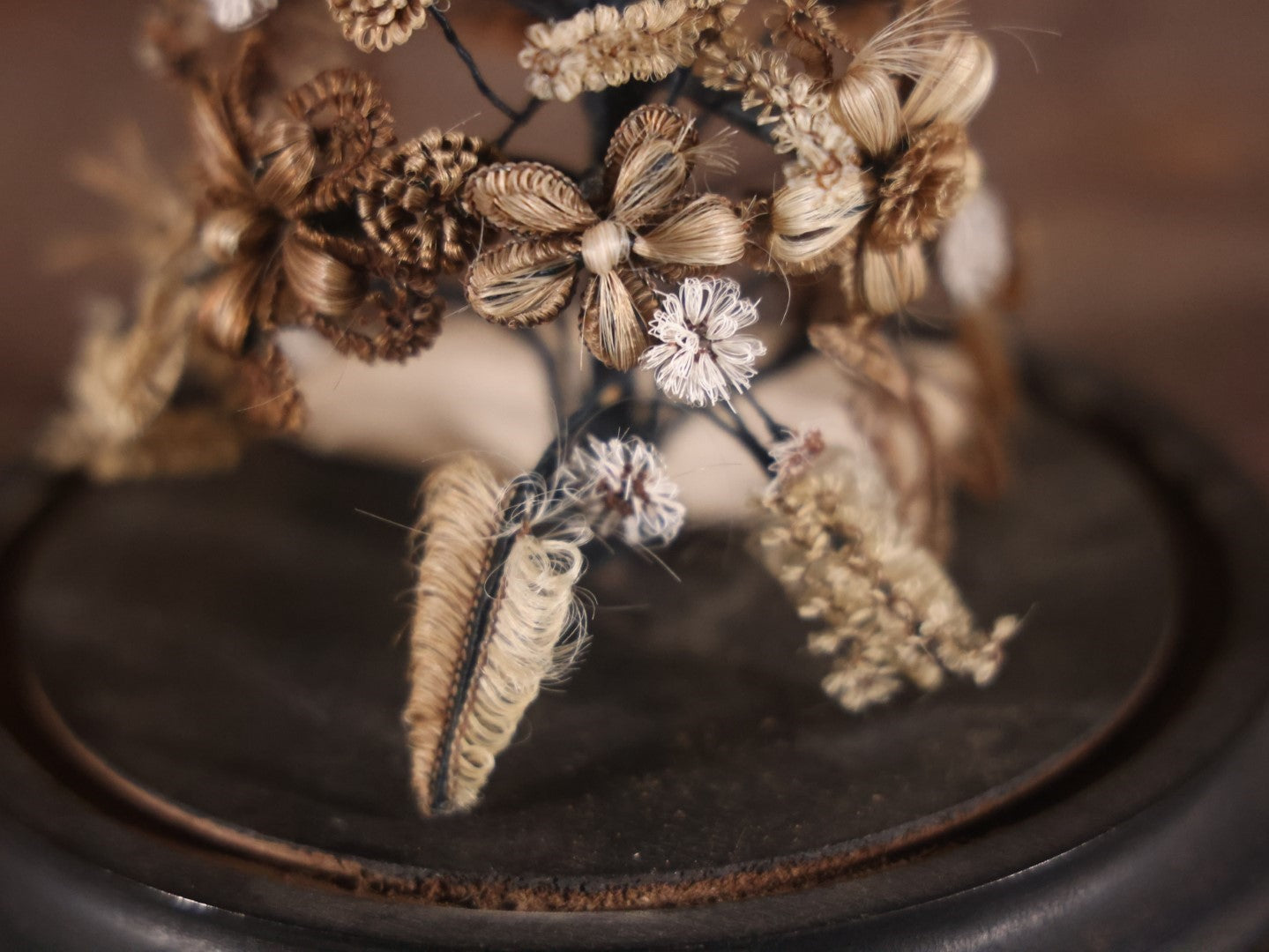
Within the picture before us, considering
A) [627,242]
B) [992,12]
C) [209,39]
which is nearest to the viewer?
[627,242]

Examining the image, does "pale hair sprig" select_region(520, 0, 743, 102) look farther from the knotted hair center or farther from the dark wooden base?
the dark wooden base

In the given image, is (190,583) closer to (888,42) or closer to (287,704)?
(287,704)

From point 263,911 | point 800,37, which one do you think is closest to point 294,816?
point 263,911

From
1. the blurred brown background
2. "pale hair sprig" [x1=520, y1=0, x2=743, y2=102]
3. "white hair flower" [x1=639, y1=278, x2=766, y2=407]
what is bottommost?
the blurred brown background

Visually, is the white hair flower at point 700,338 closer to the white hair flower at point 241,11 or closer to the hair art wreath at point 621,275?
the hair art wreath at point 621,275

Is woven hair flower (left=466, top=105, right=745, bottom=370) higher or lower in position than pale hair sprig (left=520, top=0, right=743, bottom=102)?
lower

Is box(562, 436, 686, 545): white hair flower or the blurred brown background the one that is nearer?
box(562, 436, 686, 545): white hair flower

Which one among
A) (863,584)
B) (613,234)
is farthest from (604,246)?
(863,584)

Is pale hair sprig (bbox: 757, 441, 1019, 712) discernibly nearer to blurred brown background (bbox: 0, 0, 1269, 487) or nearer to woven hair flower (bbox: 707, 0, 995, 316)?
woven hair flower (bbox: 707, 0, 995, 316)

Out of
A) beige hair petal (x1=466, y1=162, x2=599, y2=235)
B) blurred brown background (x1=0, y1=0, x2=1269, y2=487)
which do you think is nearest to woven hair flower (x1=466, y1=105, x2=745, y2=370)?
beige hair petal (x1=466, y1=162, x2=599, y2=235)
